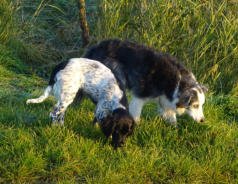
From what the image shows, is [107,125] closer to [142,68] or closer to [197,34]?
[142,68]

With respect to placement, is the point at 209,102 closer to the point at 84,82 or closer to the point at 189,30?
the point at 189,30

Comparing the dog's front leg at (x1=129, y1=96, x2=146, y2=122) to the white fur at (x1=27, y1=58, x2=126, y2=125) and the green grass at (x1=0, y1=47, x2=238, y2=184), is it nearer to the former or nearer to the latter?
the green grass at (x1=0, y1=47, x2=238, y2=184)

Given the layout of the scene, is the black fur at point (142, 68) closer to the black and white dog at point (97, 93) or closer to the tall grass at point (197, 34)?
the black and white dog at point (97, 93)

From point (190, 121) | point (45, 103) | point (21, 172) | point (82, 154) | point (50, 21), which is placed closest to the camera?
point (21, 172)

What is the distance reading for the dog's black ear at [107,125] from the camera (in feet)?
16.2

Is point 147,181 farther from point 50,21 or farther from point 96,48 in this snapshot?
point 50,21

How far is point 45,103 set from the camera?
20.2 ft

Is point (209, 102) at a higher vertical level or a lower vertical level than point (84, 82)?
lower

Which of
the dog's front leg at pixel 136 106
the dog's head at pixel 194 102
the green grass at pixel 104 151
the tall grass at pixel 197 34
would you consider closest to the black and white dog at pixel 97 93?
the green grass at pixel 104 151

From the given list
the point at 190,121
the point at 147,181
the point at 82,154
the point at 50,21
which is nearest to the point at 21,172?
the point at 82,154

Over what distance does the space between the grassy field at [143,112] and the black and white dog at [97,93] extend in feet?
0.66

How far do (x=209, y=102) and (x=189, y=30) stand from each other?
5.68 ft

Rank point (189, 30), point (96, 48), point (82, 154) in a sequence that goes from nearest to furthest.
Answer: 1. point (82, 154)
2. point (96, 48)
3. point (189, 30)

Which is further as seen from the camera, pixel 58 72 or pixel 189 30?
pixel 189 30
